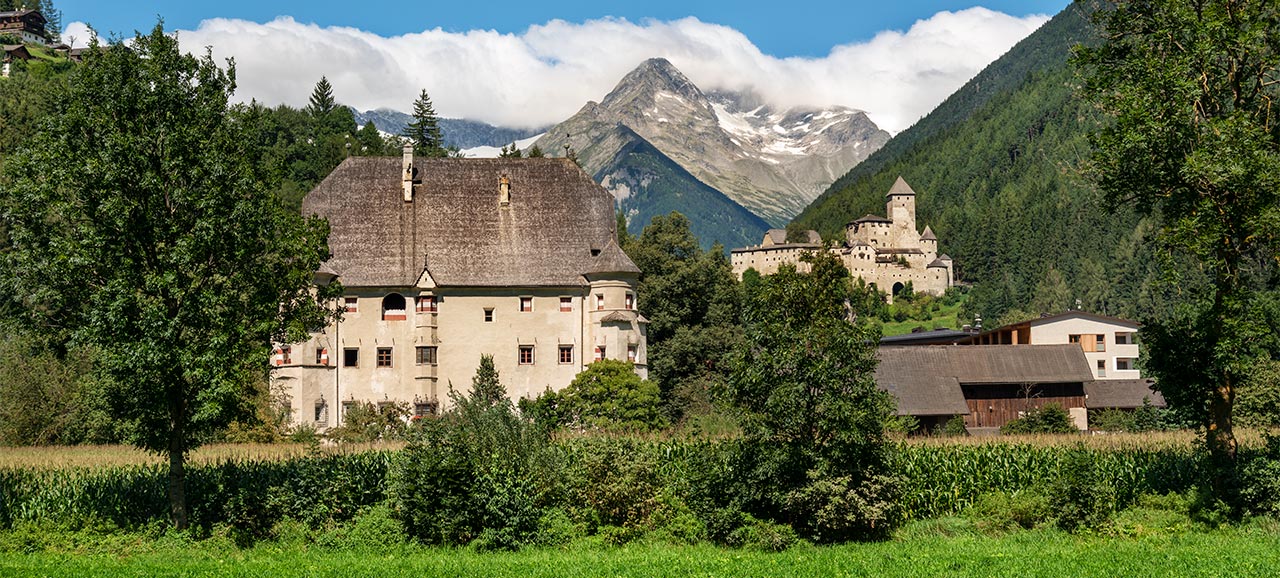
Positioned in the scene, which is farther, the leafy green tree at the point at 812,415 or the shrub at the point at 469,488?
the shrub at the point at 469,488

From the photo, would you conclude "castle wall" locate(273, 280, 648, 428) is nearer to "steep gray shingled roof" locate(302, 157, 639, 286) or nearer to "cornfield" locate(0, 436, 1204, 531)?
"steep gray shingled roof" locate(302, 157, 639, 286)

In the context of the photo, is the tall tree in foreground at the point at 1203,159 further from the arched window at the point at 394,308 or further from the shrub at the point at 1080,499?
the arched window at the point at 394,308

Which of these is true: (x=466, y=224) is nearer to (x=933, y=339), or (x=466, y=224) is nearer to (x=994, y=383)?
(x=994, y=383)

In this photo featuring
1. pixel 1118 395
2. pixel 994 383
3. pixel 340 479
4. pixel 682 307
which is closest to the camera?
pixel 340 479

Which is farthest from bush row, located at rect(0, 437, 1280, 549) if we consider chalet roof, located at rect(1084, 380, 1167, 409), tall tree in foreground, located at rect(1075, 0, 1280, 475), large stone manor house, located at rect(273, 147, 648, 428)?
chalet roof, located at rect(1084, 380, 1167, 409)

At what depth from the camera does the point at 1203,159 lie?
29547 mm

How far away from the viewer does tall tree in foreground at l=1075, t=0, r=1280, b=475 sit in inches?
1180

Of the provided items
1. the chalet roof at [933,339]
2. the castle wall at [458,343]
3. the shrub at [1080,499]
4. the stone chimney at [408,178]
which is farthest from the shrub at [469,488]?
the chalet roof at [933,339]

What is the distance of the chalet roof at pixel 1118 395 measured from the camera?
77.1m

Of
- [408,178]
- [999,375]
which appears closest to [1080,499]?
[999,375]

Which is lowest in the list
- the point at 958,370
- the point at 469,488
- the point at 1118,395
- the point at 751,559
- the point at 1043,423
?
the point at 751,559

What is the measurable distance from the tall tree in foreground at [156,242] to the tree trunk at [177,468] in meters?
0.03

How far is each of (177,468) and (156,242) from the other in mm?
5445

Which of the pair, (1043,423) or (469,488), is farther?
(1043,423)
